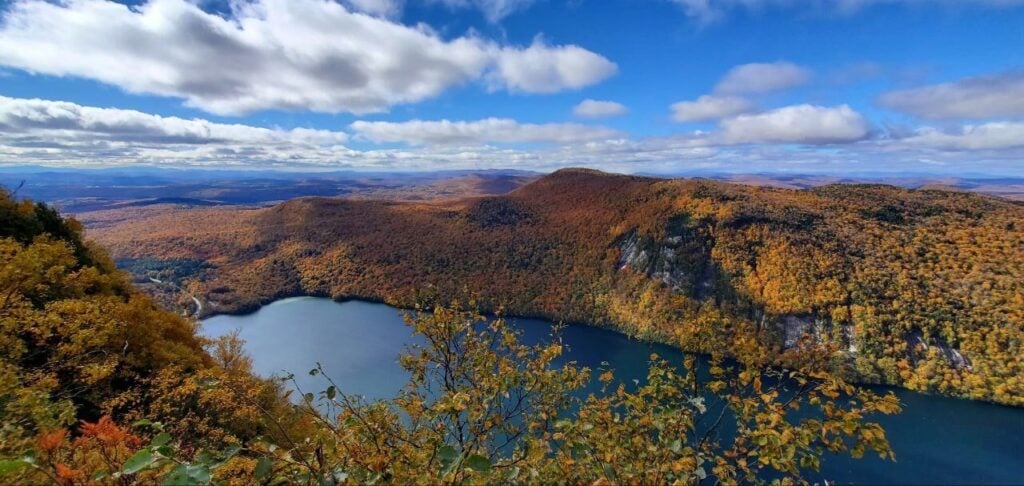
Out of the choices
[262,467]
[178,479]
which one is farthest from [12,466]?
[262,467]

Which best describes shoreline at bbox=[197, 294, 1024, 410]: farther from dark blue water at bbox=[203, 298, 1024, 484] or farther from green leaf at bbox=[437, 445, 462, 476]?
green leaf at bbox=[437, 445, 462, 476]

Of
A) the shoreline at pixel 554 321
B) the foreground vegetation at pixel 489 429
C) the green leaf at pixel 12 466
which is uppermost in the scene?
the green leaf at pixel 12 466

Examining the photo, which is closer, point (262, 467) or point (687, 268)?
point (262, 467)

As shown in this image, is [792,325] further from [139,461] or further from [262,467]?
[139,461]

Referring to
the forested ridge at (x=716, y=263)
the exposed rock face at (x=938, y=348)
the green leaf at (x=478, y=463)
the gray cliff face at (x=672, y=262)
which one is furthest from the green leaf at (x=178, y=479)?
the gray cliff face at (x=672, y=262)

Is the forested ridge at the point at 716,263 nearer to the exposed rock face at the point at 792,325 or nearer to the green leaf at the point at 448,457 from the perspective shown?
the exposed rock face at the point at 792,325

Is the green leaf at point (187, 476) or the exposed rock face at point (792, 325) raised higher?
the green leaf at point (187, 476)
